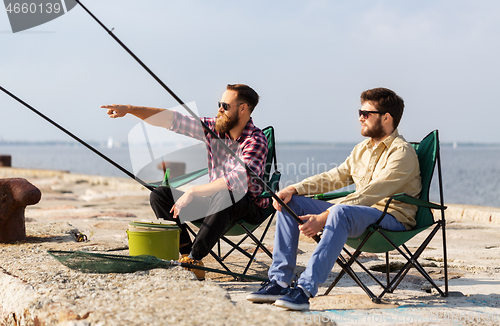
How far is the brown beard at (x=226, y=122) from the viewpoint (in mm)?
2941

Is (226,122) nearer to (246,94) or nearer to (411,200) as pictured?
(246,94)

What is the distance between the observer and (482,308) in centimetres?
229

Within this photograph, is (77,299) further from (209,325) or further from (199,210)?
(199,210)

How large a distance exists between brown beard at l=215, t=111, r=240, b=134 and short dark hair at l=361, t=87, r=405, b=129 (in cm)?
78

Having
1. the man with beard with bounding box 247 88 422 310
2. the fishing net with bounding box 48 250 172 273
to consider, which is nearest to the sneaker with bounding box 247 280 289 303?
the man with beard with bounding box 247 88 422 310

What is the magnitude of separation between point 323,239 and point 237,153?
36.4 inches

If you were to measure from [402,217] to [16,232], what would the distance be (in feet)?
8.60

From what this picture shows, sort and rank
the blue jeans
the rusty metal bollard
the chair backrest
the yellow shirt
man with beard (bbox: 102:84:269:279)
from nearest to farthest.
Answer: the blue jeans
the yellow shirt
the chair backrest
man with beard (bbox: 102:84:269:279)
the rusty metal bollard

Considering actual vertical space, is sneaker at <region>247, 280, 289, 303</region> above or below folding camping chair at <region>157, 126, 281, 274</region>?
below

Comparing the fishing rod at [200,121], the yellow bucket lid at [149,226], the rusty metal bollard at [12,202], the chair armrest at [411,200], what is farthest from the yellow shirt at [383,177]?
the rusty metal bollard at [12,202]

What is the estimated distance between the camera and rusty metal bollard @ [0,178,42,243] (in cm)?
338

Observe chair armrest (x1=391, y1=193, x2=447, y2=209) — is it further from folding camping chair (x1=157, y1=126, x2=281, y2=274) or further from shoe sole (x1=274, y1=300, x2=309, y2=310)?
folding camping chair (x1=157, y1=126, x2=281, y2=274)

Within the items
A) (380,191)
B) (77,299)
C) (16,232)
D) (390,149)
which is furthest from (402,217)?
(16,232)

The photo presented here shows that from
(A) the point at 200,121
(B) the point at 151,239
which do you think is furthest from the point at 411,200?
(B) the point at 151,239
